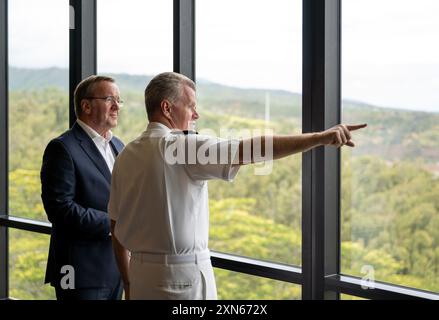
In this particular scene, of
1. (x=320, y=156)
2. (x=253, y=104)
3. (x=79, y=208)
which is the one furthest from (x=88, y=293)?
(x=253, y=104)

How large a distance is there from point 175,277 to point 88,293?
0.73m

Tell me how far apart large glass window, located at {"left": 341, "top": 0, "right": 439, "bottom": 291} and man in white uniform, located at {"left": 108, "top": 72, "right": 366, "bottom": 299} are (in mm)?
682

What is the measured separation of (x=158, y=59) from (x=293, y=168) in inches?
53.0

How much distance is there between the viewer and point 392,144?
2.68 meters

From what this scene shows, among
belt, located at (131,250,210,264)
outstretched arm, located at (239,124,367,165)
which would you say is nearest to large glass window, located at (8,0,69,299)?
→ belt, located at (131,250,210,264)

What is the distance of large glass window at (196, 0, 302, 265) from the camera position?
13.3 ft

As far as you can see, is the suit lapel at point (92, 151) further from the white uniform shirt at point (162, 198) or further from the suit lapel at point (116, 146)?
the white uniform shirt at point (162, 198)

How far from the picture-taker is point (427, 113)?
8.40ft

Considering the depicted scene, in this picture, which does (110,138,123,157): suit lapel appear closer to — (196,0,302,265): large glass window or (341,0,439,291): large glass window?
(196,0,302,265): large glass window

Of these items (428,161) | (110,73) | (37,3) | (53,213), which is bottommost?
(53,213)

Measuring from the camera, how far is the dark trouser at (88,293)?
279 centimetres
